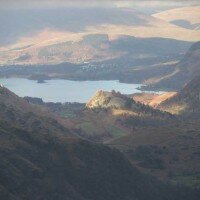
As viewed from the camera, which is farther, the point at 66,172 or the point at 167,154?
the point at 167,154

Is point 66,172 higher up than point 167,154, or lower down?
higher up

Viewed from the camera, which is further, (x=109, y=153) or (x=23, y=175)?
(x=109, y=153)

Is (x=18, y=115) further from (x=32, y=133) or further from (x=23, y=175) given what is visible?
(x=23, y=175)

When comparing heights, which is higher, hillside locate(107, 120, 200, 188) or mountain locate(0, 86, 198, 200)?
mountain locate(0, 86, 198, 200)

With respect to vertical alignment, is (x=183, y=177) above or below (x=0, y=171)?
below

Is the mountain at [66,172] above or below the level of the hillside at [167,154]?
above

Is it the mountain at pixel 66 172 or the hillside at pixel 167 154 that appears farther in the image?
the hillside at pixel 167 154

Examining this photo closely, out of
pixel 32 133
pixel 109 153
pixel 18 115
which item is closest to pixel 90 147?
pixel 109 153

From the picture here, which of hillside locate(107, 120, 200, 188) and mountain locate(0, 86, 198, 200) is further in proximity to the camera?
hillside locate(107, 120, 200, 188)
